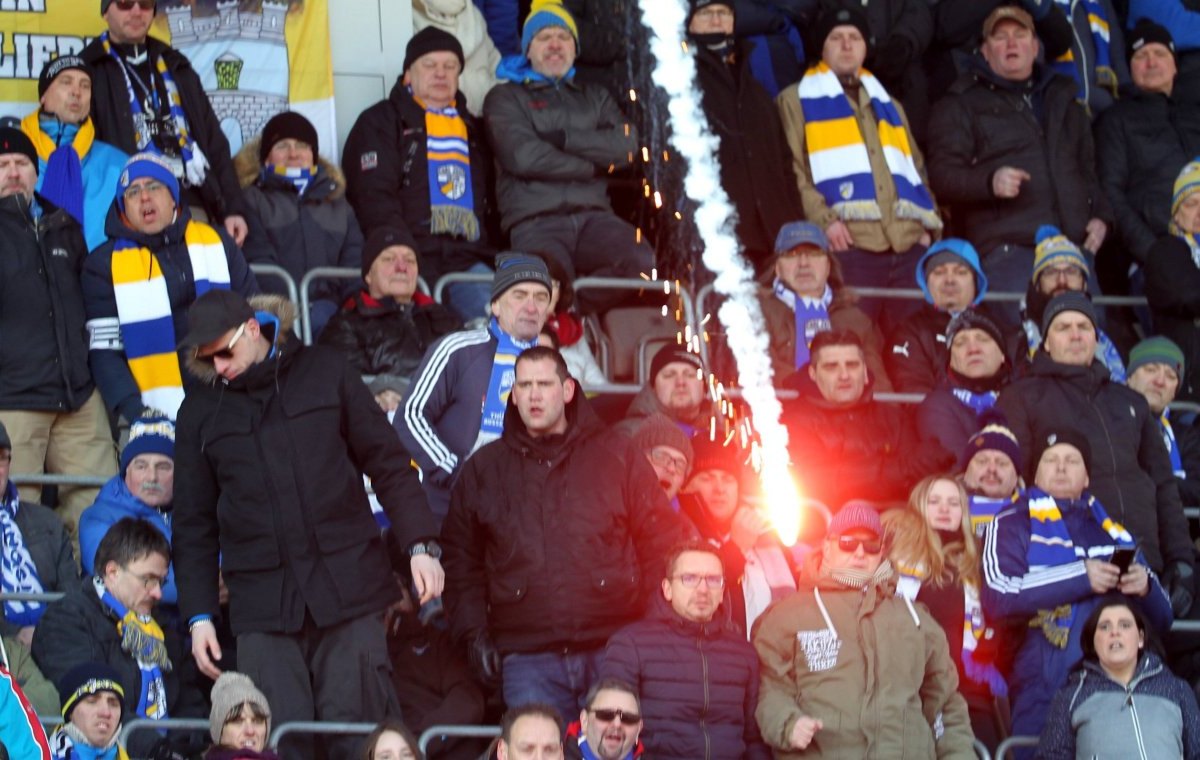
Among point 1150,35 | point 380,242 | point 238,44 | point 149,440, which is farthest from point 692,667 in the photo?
point 1150,35

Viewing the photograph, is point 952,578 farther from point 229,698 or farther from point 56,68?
point 56,68

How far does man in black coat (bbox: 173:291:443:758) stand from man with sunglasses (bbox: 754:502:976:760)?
139cm

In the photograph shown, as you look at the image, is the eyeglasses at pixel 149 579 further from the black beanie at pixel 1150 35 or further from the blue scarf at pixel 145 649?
the black beanie at pixel 1150 35

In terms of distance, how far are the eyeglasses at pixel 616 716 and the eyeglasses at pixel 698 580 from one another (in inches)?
26.4

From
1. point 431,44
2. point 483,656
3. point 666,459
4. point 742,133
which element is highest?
point 431,44

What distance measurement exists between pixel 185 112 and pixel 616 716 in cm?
419

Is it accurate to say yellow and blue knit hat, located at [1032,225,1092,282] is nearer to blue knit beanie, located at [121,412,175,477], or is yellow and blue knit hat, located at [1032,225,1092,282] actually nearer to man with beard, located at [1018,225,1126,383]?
man with beard, located at [1018,225,1126,383]

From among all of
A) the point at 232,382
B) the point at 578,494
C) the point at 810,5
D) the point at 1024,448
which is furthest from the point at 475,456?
the point at 810,5

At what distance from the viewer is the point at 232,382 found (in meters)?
8.56

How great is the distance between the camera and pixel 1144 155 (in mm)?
12836

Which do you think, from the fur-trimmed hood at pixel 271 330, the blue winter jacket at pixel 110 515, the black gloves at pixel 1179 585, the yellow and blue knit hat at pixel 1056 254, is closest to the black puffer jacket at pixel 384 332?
the fur-trimmed hood at pixel 271 330

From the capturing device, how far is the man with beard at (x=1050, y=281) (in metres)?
11.1

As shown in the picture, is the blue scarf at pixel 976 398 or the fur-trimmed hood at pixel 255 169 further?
the fur-trimmed hood at pixel 255 169

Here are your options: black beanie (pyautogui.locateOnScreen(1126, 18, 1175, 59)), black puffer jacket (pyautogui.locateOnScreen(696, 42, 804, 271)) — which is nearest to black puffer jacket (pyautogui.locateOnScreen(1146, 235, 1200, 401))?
black beanie (pyautogui.locateOnScreen(1126, 18, 1175, 59))
